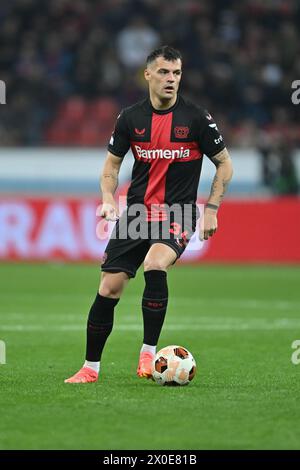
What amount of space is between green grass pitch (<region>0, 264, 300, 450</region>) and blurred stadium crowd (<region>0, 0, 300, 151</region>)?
6675mm

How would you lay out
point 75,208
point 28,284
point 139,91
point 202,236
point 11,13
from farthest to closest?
point 11,13 → point 139,91 → point 75,208 → point 28,284 → point 202,236

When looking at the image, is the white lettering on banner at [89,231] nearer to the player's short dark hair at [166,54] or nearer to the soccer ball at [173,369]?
the player's short dark hair at [166,54]

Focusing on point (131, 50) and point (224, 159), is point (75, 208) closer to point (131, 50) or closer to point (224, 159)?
point (131, 50)

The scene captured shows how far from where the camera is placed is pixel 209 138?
8.12 meters

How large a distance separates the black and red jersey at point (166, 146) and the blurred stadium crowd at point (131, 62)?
14336 mm

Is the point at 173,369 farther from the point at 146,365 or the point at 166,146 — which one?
the point at 166,146

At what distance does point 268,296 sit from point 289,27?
33.8 ft

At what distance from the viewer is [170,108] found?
8227mm

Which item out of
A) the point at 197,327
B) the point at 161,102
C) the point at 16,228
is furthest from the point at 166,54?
the point at 16,228

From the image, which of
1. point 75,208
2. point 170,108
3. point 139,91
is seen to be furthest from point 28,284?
point 170,108

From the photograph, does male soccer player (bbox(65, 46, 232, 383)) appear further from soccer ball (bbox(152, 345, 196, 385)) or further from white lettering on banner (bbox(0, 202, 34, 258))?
white lettering on banner (bbox(0, 202, 34, 258))

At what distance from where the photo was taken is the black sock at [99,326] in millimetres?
8000

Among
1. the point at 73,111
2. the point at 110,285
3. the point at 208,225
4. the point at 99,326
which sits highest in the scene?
the point at 73,111

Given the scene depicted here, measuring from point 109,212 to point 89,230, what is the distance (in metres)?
12.4
